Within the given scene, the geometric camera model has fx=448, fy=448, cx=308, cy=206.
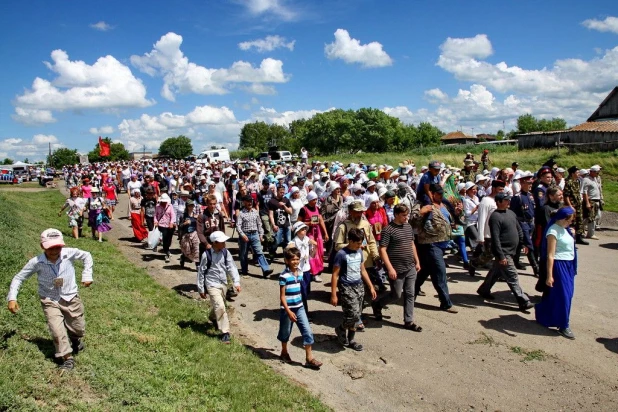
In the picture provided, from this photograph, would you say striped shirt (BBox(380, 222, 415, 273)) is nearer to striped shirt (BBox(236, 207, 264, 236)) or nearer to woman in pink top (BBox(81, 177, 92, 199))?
striped shirt (BBox(236, 207, 264, 236))

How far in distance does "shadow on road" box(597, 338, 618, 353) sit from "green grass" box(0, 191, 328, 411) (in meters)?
3.90

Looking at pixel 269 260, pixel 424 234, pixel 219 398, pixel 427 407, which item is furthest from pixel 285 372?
pixel 269 260

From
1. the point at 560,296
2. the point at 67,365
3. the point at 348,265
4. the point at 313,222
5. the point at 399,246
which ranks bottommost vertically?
the point at 67,365

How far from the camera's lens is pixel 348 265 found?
19.0 ft

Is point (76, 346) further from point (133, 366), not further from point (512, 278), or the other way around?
point (512, 278)

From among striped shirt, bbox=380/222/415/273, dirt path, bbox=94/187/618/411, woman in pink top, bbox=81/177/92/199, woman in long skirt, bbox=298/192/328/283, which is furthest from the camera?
woman in pink top, bbox=81/177/92/199

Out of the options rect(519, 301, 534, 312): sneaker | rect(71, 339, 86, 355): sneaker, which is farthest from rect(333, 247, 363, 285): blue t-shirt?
rect(71, 339, 86, 355): sneaker

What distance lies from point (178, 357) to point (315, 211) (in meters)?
3.93

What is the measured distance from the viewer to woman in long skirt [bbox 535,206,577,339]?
20.1 ft

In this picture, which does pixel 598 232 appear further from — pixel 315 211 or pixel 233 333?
pixel 233 333

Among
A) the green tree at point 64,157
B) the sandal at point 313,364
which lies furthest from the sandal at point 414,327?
the green tree at point 64,157

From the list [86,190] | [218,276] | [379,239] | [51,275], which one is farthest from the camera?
[86,190]

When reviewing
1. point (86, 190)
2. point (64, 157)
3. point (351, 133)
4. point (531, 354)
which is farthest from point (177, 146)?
point (531, 354)

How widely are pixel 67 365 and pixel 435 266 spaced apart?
5048 millimetres
